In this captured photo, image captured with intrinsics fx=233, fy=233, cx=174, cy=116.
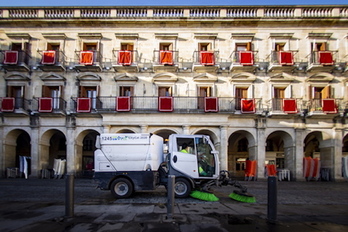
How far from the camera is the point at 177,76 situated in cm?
2083

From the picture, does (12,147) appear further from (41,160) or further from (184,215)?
(184,215)

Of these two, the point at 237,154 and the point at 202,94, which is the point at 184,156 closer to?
the point at 202,94

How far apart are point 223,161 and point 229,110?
4274 mm

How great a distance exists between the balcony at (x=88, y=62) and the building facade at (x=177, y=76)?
3.4 inches

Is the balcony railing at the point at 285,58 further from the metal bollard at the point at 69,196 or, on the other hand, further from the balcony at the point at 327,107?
the metal bollard at the point at 69,196

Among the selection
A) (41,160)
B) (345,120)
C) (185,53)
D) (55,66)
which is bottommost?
(41,160)

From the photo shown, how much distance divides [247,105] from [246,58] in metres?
4.05

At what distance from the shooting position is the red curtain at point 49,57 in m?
19.9

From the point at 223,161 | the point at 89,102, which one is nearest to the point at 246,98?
the point at 223,161

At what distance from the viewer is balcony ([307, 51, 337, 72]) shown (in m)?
20.0

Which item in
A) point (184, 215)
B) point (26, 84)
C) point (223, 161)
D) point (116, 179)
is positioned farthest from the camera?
point (26, 84)

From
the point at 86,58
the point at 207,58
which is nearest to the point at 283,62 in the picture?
the point at 207,58

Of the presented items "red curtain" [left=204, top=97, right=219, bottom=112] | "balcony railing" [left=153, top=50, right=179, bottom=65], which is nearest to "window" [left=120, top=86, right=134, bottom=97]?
"balcony railing" [left=153, top=50, right=179, bottom=65]

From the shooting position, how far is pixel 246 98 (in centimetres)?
2009
